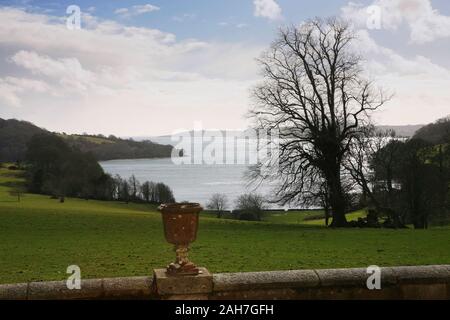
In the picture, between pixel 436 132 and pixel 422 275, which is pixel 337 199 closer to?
pixel 422 275

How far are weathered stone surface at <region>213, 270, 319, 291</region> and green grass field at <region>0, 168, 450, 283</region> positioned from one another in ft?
18.0

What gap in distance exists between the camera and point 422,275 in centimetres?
642

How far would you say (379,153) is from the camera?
40875 mm

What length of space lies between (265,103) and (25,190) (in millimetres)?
48711

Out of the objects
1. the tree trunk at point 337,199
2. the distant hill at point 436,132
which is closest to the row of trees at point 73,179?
the distant hill at point 436,132

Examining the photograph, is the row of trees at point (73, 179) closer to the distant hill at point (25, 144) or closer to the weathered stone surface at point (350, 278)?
the distant hill at point (25, 144)

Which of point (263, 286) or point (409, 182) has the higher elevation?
point (409, 182)

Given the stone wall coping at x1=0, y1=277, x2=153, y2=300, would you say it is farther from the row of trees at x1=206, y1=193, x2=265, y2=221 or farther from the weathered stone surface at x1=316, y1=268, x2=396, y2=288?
the row of trees at x1=206, y1=193, x2=265, y2=221

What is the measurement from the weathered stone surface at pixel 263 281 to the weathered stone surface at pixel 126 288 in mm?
897

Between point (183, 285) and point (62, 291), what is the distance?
1.50 metres

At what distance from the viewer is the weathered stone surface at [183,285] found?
5953 millimetres

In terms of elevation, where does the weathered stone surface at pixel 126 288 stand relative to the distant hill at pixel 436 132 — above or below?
below

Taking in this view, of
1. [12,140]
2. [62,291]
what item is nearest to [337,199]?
[62,291]
